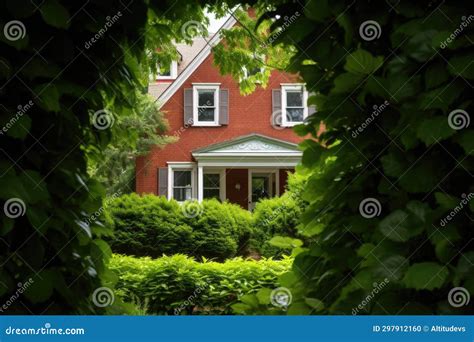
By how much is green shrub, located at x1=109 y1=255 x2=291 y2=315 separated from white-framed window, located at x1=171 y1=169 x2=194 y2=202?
16554 millimetres

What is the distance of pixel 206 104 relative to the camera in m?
24.4

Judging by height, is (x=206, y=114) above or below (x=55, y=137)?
below

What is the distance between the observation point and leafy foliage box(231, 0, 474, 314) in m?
2.17

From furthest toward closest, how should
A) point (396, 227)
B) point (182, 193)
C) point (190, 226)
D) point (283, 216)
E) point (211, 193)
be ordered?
point (182, 193) → point (211, 193) → point (190, 226) → point (283, 216) → point (396, 227)

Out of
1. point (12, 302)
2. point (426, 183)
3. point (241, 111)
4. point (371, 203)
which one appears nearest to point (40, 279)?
point (12, 302)

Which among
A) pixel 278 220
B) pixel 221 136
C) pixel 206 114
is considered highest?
pixel 206 114

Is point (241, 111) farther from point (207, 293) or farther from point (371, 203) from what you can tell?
point (371, 203)

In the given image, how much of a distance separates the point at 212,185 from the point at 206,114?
3081 millimetres

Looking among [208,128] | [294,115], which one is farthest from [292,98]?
[208,128]

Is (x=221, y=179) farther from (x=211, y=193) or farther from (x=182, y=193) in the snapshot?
(x=182, y=193)

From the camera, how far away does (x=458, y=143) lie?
7.20 ft

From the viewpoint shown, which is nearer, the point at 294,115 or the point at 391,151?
the point at 391,151

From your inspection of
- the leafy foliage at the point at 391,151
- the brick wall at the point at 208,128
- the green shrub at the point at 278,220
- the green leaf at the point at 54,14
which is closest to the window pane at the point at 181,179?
the brick wall at the point at 208,128

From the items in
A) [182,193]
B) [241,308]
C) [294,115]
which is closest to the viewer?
[241,308]
